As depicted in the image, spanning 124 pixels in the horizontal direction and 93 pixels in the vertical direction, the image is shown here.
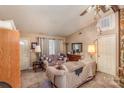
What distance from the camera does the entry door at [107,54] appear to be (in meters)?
1.90

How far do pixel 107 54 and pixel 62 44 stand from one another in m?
0.73

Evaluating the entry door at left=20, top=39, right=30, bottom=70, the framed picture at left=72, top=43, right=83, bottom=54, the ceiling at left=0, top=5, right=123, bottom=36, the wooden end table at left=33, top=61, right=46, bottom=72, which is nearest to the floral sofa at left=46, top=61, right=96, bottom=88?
the wooden end table at left=33, top=61, right=46, bottom=72

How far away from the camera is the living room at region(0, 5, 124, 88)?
1735 mm

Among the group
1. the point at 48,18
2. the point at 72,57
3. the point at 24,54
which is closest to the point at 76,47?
the point at 72,57

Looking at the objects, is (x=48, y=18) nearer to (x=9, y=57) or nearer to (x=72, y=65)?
(x=9, y=57)

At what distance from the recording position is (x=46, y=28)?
2.02m

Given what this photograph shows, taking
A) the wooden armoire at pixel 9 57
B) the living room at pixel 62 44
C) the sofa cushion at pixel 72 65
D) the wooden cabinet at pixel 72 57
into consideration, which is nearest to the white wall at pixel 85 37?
the living room at pixel 62 44

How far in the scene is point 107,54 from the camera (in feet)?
6.47

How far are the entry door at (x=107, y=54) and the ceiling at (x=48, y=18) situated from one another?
394mm

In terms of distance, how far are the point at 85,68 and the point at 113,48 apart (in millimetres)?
871

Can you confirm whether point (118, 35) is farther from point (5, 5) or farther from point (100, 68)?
point (5, 5)

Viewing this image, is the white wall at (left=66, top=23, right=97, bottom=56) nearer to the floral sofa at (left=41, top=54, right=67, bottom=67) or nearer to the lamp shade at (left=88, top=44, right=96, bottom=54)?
the lamp shade at (left=88, top=44, right=96, bottom=54)

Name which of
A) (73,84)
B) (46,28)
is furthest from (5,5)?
(73,84)

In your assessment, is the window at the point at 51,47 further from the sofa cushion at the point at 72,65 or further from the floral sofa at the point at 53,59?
the sofa cushion at the point at 72,65
